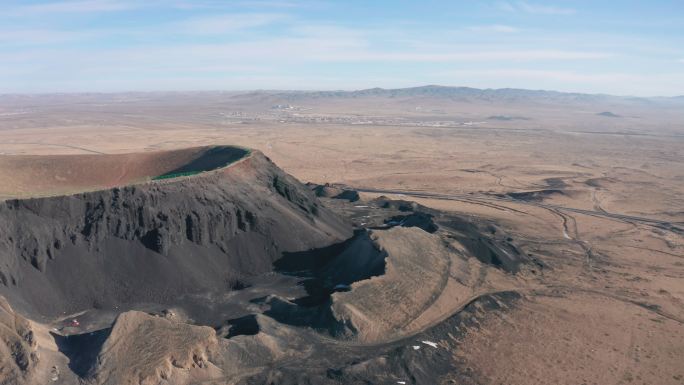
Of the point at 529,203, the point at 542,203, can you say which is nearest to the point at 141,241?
the point at 529,203

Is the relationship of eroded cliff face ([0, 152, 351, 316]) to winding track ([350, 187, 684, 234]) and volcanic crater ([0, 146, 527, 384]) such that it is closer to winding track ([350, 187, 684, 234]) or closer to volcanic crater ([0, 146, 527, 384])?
volcanic crater ([0, 146, 527, 384])

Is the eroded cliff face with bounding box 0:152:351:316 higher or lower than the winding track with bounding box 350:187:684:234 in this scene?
higher

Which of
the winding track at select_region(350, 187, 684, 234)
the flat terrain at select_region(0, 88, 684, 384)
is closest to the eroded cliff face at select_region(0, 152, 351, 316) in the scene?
the flat terrain at select_region(0, 88, 684, 384)

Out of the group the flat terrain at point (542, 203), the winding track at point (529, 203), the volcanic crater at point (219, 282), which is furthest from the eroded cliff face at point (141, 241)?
the winding track at point (529, 203)

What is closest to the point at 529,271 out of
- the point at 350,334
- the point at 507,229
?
the point at 507,229

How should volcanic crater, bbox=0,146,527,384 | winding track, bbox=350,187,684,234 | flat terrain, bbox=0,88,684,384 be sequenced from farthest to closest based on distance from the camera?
winding track, bbox=350,187,684,234
flat terrain, bbox=0,88,684,384
volcanic crater, bbox=0,146,527,384

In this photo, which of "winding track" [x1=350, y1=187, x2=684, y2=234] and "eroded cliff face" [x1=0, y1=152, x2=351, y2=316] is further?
"winding track" [x1=350, y1=187, x2=684, y2=234]

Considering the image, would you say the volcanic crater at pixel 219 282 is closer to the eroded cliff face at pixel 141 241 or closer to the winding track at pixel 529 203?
the eroded cliff face at pixel 141 241

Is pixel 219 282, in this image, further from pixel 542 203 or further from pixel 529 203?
pixel 542 203
